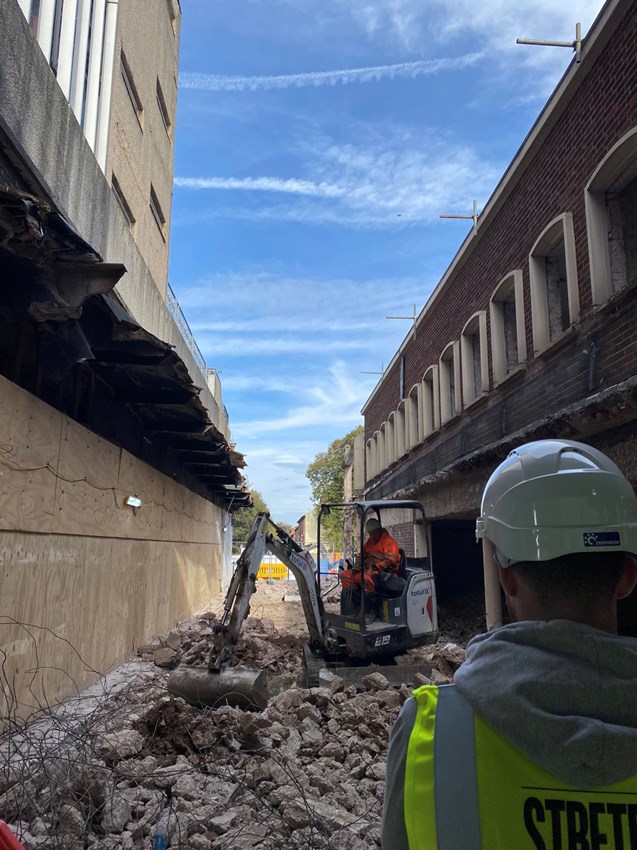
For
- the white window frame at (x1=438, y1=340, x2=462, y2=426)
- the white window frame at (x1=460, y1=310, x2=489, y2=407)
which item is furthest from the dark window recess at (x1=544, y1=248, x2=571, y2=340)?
the white window frame at (x1=438, y1=340, x2=462, y2=426)

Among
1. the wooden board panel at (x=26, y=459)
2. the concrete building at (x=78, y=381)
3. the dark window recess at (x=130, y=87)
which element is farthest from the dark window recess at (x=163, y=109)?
the wooden board panel at (x=26, y=459)

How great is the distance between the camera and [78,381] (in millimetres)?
7250

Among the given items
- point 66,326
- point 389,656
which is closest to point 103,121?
point 66,326

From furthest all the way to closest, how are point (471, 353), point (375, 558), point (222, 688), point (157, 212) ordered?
point (157, 212), point (471, 353), point (375, 558), point (222, 688)

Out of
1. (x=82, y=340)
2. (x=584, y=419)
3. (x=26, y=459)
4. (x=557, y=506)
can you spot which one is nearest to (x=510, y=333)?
(x=584, y=419)

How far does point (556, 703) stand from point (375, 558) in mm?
8542

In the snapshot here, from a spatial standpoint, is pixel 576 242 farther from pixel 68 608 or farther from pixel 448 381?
pixel 68 608

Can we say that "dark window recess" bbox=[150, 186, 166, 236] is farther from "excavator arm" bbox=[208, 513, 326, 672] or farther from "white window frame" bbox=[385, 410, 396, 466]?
"excavator arm" bbox=[208, 513, 326, 672]

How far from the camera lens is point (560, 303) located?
10.0 metres

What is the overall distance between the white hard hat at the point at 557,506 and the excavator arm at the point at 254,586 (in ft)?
19.1

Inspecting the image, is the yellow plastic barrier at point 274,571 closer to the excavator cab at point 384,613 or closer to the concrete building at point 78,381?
the concrete building at point 78,381

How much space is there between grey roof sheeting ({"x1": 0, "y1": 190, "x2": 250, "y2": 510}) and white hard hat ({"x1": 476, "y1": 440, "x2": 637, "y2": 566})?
10.3 ft

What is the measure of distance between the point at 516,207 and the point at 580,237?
2.82m

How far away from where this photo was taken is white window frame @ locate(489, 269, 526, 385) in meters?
10.7
